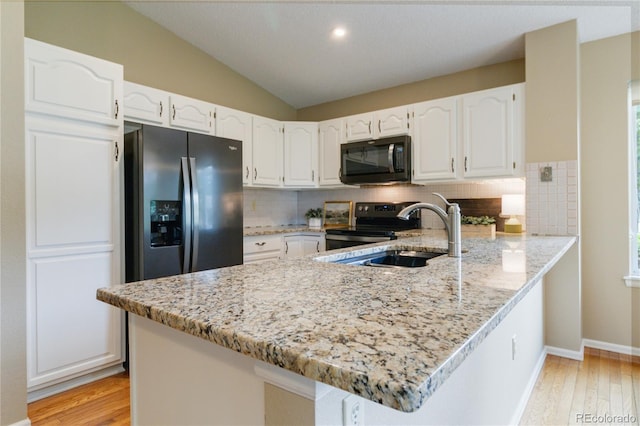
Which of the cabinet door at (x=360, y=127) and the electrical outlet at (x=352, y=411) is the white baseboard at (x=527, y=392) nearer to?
the electrical outlet at (x=352, y=411)

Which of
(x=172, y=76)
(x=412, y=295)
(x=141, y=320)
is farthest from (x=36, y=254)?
(x=412, y=295)

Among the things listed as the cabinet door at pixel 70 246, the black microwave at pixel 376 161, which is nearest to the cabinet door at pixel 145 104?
the cabinet door at pixel 70 246

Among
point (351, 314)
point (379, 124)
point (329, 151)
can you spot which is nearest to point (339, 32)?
point (379, 124)

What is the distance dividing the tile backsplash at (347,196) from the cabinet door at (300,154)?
433 mm

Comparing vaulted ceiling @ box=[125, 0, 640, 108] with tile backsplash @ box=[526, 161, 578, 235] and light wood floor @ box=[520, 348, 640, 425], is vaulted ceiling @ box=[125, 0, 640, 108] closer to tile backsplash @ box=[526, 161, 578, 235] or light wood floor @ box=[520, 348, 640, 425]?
tile backsplash @ box=[526, 161, 578, 235]

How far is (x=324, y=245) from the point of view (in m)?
3.73

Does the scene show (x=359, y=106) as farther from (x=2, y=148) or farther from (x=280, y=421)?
(x=280, y=421)

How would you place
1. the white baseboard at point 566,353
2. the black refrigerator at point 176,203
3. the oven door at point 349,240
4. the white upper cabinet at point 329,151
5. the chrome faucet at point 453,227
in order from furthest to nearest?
the white upper cabinet at point 329,151, the oven door at point 349,240, the white baseboard at point 566,353, the black refrigerator at point 176,203, the chrome faucet at point 453,227

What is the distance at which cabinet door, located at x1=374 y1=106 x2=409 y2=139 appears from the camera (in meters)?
3.43

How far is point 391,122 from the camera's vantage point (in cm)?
351

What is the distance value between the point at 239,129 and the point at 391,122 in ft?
5.07

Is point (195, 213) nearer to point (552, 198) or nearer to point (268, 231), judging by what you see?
point (268, 231)

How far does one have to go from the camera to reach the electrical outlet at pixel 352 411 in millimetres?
630

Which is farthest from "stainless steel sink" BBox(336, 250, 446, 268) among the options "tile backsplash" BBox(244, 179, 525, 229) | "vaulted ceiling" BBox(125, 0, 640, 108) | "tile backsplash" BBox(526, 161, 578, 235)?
"vaulted ceiling" BBox(125, 0, 640, 108)
